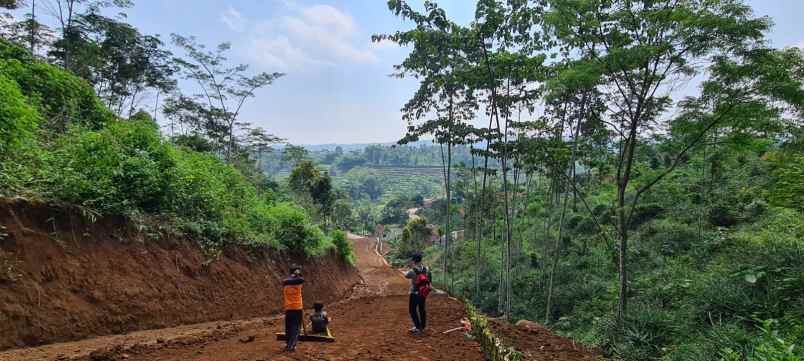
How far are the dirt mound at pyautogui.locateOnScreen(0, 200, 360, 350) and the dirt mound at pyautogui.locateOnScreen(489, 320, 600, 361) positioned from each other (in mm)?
6081

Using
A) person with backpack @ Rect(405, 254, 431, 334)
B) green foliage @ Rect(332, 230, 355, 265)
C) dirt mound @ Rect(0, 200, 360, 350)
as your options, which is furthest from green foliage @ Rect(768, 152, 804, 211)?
green foliage @ Rect(332, 230, 355, 265)

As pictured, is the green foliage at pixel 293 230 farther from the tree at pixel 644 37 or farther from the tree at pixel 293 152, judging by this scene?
the tree at pixel 293 152

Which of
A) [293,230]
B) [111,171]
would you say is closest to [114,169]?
[111,171]

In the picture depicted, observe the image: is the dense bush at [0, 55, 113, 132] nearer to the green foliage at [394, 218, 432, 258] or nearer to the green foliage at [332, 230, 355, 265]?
the green foliage at [332, 230, 355, 265]

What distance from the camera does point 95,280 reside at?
19.5 ft

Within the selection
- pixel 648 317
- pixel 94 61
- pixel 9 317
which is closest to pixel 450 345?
pixel 648 317

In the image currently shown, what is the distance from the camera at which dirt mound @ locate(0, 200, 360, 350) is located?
4.96 metres

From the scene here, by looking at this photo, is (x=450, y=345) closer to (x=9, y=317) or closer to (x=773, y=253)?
(x=9, y=317)

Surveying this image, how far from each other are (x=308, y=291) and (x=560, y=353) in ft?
31.1

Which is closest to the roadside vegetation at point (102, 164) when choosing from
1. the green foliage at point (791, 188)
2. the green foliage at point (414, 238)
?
the green foliage at point (791, 188)

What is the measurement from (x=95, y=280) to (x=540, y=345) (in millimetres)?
7433

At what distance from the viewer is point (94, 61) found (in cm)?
1838

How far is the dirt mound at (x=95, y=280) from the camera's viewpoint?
4.96 meters

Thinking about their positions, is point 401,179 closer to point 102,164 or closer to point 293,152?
point 293,152
